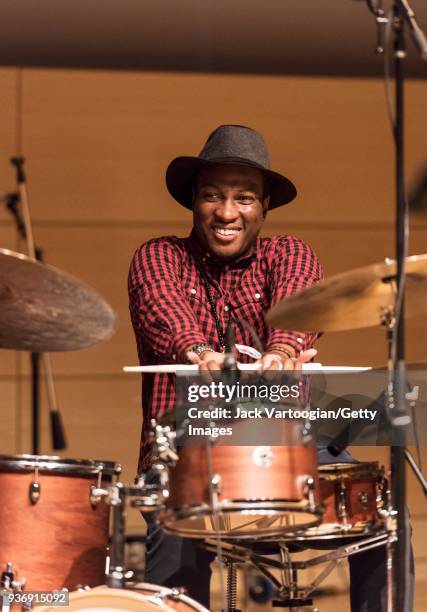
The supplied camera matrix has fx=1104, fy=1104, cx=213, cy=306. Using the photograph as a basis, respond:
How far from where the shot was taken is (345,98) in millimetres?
5176

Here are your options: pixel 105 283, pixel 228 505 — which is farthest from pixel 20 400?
pixel 228 505

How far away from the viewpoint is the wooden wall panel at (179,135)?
5.04m

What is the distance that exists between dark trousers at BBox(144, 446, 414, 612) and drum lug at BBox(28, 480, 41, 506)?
1.28ft

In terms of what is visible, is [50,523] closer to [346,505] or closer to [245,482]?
[245,482]

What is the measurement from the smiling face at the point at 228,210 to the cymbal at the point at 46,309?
0.66 m

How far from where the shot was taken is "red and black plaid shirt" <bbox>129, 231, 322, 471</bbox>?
2.68 meters

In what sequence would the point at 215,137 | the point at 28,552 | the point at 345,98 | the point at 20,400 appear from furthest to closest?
the point at 345,98, the point at 20,400, the point at 215,137, the point at 28,552

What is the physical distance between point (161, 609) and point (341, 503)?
52 centimetres

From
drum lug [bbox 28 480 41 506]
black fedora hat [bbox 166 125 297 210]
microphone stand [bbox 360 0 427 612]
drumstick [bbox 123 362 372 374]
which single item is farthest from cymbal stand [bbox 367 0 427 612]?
black fedora hat [bbox 166 125 297 210]

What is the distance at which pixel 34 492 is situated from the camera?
2270mm

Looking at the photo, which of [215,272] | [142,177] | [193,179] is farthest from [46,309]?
[142,177]

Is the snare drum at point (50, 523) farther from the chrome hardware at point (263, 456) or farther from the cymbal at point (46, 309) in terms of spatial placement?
the chrome hardware at point (263, 456)

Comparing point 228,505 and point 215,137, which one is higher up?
point 215,137

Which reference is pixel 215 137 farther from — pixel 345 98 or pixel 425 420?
pixel 345 98
